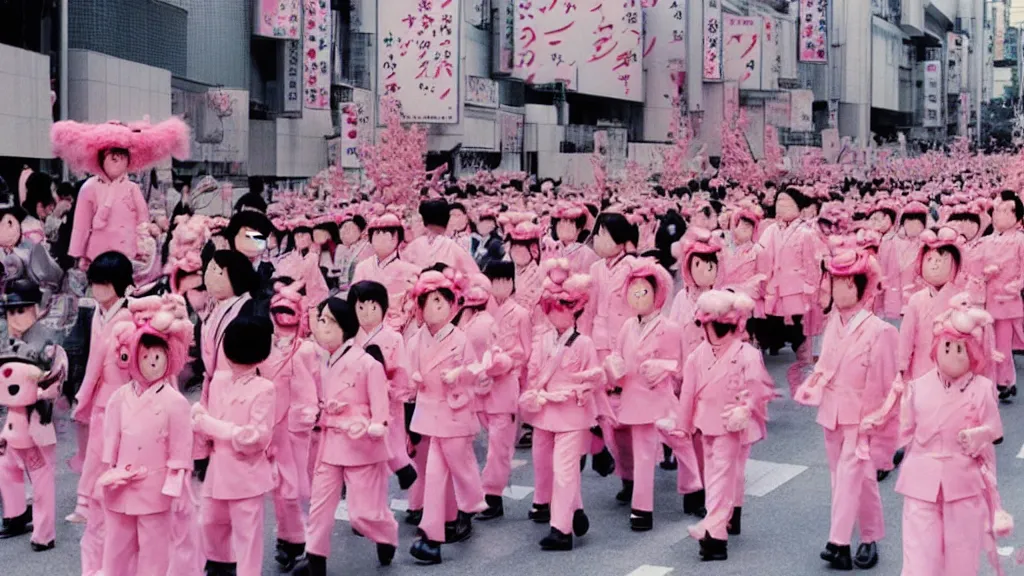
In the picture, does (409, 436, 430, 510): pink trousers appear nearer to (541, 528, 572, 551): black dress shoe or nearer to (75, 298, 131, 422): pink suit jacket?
(541, 528, 572, 551): black dress shoe

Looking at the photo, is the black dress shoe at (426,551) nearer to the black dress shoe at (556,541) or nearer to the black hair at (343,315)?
the black dress shoe at (556,541)

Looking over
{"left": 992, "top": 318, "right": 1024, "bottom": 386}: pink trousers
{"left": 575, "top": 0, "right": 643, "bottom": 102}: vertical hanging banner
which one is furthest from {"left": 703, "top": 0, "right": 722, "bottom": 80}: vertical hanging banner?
{"left": 992, "top": 318, "right": 1024, "bottom": 386}: pink trousers

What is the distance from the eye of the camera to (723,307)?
682 cm

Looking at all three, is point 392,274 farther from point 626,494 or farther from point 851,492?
point 851,492

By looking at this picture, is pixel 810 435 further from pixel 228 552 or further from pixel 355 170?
pixel 355 170

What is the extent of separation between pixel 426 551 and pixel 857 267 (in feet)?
8.23

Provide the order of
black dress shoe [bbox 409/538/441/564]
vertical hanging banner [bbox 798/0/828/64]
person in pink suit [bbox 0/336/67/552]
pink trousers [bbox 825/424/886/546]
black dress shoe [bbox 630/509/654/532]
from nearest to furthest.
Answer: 1. pink trousers [bbox 825/424/886/546]
2. black dress shoe [bbox 409/538/441/564]
3. person in pink suit [bbox 0/336/67/552]
4. black dress shoe [bbox 630/509/654/532]
5. vertical hanging banner [bbox 798/0/828/64]

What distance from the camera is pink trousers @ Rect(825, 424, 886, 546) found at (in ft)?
21.1

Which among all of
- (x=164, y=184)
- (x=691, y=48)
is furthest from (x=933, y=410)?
(x=691, y=48)

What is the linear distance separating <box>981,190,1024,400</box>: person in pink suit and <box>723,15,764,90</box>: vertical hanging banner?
3162cm

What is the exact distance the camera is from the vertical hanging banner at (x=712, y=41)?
40.1 m

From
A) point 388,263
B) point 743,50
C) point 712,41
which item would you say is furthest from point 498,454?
point 743,50

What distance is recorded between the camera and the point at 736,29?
42875mm

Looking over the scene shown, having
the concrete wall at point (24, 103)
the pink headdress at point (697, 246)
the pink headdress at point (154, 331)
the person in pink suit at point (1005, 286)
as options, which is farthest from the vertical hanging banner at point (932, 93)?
the pink headdress at point (154, 331)
